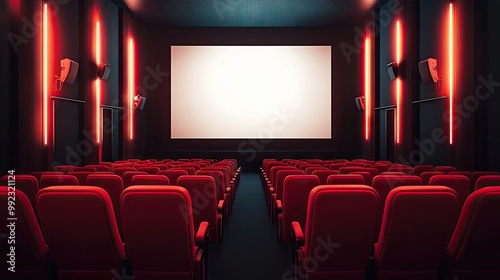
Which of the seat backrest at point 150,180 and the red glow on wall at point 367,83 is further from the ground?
the red glow on wall at point 367,83

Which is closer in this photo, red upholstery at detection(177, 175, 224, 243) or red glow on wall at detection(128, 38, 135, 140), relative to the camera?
red upholstery at detection(177, 175, 224, 243)

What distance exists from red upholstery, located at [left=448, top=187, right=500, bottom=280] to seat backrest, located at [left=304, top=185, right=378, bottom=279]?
421mm

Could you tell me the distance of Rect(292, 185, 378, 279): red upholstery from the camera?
2.02 m

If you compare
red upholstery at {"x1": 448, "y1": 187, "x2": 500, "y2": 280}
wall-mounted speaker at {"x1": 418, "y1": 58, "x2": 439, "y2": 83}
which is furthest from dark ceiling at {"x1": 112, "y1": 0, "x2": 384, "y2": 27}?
red upholstery at {"x1": 448, "y1": 187, "x2": 500, "y2": 280}

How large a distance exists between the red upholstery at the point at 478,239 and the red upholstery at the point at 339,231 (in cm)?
42

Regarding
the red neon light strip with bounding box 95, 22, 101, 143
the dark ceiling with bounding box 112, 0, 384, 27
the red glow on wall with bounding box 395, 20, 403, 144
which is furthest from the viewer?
the dark ceiling with bounding box 112, 0, 384, 27

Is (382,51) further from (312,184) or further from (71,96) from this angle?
(312,184)

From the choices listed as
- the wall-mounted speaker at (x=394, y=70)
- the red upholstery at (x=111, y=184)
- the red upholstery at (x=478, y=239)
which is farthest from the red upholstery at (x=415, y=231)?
the wall-mounted speaker at (x=394, y=70)

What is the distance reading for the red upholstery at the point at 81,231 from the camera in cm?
192

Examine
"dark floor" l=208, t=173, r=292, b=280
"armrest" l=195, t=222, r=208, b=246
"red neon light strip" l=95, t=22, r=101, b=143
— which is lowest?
"dark floor" l=208, t=173, r=292, b=280

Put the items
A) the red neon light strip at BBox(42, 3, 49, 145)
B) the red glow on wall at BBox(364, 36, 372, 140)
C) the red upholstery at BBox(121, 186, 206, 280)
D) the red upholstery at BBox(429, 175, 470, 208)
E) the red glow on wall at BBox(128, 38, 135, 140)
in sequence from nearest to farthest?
the red upholstery at BBox(121, 186, 206, 280)
the red upholstery at BBox(429, 175, 470, 208)
the red neon light strip at BBox(42, 3, 49, 145)
the red glow on wall at BBox(128, 38, 135, 140)
the red glow on wall at BBox(364, 36, 372, 140)

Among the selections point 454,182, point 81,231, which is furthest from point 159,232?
point 454,182

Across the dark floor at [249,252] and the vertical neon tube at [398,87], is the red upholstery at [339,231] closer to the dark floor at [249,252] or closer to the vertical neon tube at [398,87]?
the dark floor at [249,252]

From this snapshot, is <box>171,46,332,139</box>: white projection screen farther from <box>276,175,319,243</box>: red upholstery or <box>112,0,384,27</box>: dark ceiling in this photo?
<box>276,175,319,243</box>: red upholstery
